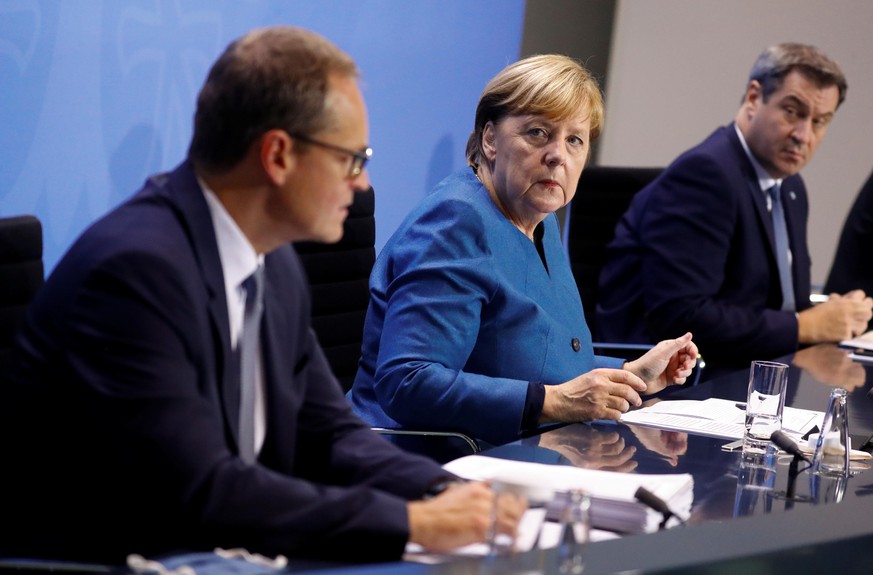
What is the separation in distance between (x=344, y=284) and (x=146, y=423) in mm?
1722

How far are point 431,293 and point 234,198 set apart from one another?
2.97ft

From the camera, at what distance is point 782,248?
4.04 metres

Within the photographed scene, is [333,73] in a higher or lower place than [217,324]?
higher


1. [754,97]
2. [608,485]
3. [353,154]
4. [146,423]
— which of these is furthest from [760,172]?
[146,423]

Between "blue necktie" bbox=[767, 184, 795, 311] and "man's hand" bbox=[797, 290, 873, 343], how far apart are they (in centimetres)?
8

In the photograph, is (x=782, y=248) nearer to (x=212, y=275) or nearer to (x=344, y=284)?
(x=344, y=284)

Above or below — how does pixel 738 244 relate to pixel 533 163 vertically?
below

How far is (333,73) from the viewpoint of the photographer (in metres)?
1.60

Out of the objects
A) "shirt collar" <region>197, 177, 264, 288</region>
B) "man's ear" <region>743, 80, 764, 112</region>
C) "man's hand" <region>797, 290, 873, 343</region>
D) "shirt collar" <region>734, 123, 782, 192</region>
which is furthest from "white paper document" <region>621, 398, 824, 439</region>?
"man's ear" <region>743, 80, 764, 112</region>

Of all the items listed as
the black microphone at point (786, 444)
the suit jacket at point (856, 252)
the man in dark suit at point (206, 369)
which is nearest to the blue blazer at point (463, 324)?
the black microphone at point (786, 444)

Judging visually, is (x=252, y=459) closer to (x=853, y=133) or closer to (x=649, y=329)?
(x=649, y=329)

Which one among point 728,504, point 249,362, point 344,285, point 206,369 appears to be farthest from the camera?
point 344,285

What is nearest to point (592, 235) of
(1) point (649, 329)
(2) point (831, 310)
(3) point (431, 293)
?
(1) point (649, 329)

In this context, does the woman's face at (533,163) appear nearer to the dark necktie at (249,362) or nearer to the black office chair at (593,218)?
the dark necktie at (249,362)
